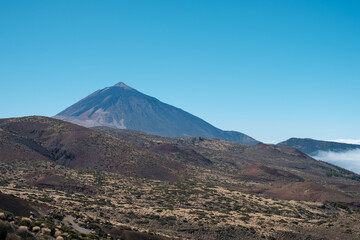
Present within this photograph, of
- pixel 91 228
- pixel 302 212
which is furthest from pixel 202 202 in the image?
pixel 91 228

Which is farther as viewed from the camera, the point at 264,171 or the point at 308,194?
the point at 264,171

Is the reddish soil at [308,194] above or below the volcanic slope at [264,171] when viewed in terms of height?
below

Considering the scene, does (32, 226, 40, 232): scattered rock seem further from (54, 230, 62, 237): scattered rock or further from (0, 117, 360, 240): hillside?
(54, 230, 62, 237): scattered rock

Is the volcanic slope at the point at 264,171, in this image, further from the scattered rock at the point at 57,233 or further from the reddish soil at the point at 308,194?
the scattered rock at the point at 57,233

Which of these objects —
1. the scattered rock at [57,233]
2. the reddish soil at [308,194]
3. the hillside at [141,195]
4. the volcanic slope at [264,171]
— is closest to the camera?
the scattered rock at [57,233]

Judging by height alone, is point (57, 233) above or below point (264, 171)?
below

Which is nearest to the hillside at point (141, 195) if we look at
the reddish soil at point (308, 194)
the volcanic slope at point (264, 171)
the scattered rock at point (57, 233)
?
the scattered rock at point (57, 233)

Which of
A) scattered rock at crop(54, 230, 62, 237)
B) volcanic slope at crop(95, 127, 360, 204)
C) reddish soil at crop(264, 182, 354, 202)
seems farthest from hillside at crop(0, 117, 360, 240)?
volcanic slope at crop(95, 127, 360, 204)

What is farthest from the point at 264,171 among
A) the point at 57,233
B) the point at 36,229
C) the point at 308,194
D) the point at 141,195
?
the point at 36,229

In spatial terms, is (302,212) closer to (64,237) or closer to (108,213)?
(108,213)

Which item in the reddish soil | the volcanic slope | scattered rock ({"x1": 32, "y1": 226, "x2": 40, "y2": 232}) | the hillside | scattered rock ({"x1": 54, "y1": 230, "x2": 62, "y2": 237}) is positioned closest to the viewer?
scattered rock ({"x1": 32, "y1": 226, "x2": 40, "y2": 232})

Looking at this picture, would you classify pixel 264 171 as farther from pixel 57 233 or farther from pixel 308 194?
pixel 57 233

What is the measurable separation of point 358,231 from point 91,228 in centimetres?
3016

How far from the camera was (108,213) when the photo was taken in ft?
150
